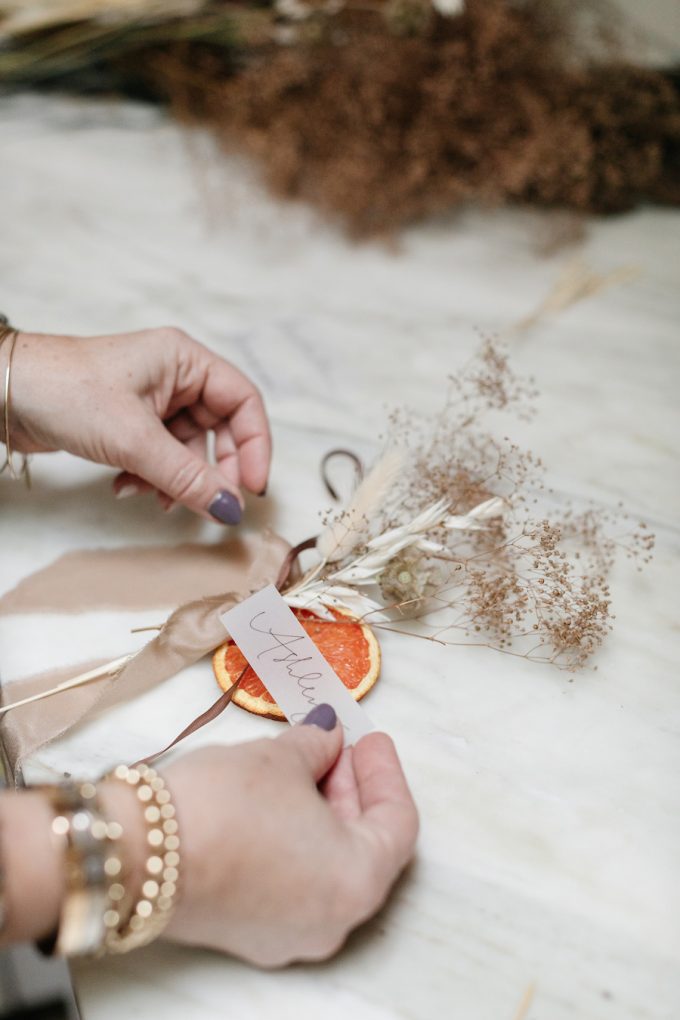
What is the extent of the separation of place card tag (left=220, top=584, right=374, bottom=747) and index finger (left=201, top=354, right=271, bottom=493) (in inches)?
7.3

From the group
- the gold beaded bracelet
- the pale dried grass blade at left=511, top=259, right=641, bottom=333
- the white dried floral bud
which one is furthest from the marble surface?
the white dried floral bud

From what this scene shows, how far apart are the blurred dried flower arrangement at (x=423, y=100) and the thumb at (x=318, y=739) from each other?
40.9 inches

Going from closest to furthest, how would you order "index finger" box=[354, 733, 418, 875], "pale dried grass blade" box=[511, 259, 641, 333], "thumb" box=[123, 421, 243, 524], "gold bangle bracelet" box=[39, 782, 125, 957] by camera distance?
"gold bangle bracelet" box=[39, 782, 125, 957] < "index finger" box=[354, 733, 418, 875] < "thumb" box=[123, 421, 243, 524] < "pale dried grass blade" box=[511, 259, 641, 333]

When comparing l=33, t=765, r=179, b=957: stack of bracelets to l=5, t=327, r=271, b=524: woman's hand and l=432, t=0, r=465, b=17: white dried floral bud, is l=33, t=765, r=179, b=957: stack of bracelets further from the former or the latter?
l=432, t=0, r=465, b=17: white dried floral bud

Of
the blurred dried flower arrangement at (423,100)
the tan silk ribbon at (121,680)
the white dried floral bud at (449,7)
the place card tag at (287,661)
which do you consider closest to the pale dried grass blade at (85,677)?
the tan silk ribbon at (121,680)

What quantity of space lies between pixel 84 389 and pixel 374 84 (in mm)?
913

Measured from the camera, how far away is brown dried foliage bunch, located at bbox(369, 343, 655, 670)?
90cm

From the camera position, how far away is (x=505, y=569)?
0.94 metres

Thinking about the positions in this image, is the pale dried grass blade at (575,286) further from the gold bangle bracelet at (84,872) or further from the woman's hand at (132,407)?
the gold bangle bracelet at (84,872)

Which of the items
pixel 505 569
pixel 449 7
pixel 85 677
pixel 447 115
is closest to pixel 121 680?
pixel 85 677

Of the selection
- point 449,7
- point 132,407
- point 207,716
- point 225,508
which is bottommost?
point 207,716

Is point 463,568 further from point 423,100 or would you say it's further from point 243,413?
point 423,100

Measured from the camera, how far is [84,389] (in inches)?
37.9

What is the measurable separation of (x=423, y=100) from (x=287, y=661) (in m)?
1.14
